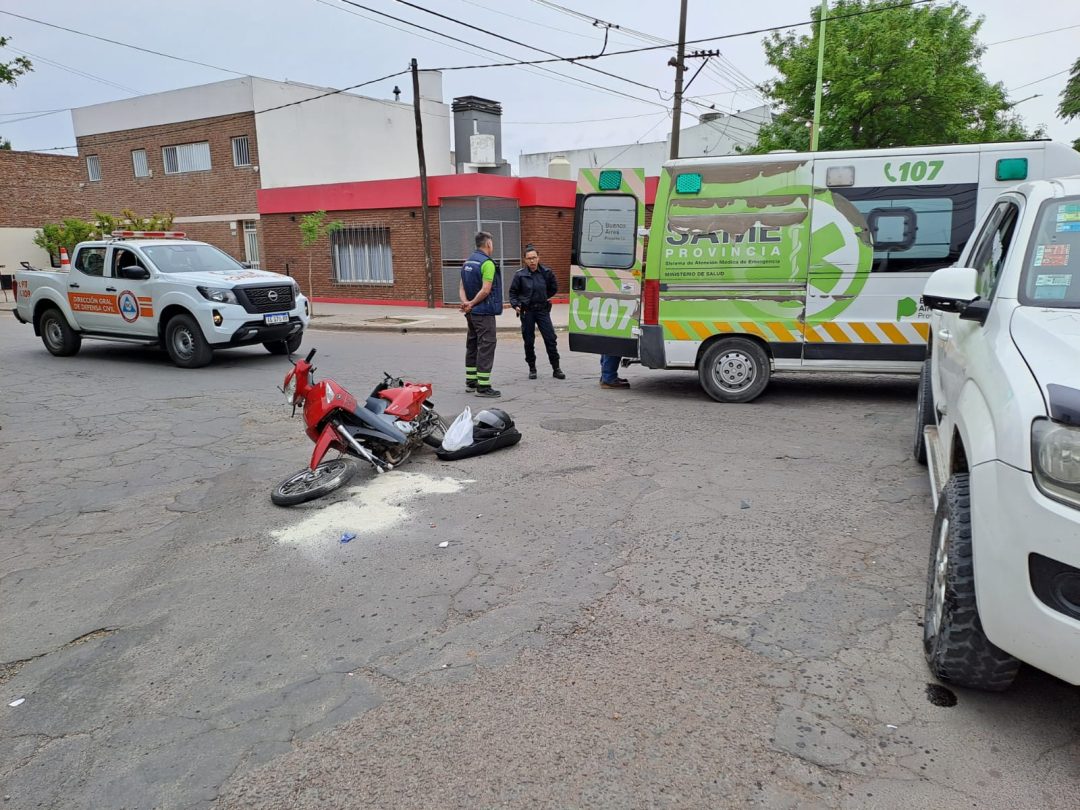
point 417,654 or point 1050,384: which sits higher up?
point 1050,384

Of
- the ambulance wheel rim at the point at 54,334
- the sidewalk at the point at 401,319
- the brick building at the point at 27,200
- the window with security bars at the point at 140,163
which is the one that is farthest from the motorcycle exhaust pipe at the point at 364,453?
the brick building at the point at 27,200

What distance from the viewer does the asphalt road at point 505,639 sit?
2539mm

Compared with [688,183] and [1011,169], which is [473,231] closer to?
[688,183]

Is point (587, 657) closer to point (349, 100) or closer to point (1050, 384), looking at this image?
point (1050, 384)

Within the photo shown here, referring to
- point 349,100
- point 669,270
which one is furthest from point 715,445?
point 349,100

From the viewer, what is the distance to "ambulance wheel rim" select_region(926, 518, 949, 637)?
2.88m

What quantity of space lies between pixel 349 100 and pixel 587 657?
3000 centimetres

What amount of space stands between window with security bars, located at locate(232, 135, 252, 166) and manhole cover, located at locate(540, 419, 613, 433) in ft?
76.1

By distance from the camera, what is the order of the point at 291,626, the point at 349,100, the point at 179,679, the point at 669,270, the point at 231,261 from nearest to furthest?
the point at 179,679
the point at 291,626
the point at 669,270
the point at 231,261
the point at 349,100

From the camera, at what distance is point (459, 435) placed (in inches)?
250

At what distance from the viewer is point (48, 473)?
646cm

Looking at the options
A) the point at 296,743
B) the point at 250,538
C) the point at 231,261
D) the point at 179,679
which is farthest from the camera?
the point at 231,261

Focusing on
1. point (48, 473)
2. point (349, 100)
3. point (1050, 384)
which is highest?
point (349, 100)

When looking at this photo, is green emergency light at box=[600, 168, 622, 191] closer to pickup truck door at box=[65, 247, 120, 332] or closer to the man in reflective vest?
the man in reflective vest
